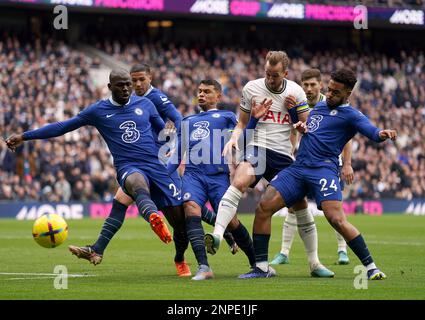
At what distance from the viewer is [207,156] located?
12.7 m

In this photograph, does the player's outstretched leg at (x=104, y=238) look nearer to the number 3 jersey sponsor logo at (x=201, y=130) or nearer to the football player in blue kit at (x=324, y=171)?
the number 3 jersey sponsor logo at (x=201, y=130)

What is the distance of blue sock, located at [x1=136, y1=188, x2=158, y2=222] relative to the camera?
11.4 m

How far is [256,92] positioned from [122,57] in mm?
28328

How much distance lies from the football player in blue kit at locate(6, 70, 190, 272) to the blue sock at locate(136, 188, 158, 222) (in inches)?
4.6

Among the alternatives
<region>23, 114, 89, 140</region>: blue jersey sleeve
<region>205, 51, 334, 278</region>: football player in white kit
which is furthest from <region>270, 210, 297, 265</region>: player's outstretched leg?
<region>23, 114, 89, 140</region>: blue jersey sleeve

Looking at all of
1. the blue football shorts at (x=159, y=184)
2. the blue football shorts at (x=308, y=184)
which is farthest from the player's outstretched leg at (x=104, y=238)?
the blue football shorts at (x=308, y=184)

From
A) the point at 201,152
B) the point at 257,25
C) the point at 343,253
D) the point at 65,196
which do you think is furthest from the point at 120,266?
the point at 257,25

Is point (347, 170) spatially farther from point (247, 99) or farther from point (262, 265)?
point (262, 265)

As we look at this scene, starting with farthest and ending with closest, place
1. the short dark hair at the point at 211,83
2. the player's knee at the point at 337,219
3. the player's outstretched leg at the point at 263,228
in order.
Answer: the short dark hair at the point at 211,83
the player's outstretched leg at the point at 263,228
the player's knee at the point at 337,219

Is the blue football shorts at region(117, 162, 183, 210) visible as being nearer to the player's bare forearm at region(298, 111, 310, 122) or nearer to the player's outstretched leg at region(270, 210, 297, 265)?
the player's bare forearm at region(298, 111, 310, 122)

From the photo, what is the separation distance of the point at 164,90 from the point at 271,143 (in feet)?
84.0

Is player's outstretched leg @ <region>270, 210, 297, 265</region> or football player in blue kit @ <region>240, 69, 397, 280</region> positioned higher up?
football player in blue kit @ <region>240, 69, 397, 280</region>

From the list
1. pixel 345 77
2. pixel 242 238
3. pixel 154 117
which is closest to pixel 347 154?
pixel 242 238

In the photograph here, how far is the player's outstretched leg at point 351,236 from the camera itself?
37.6 feet
